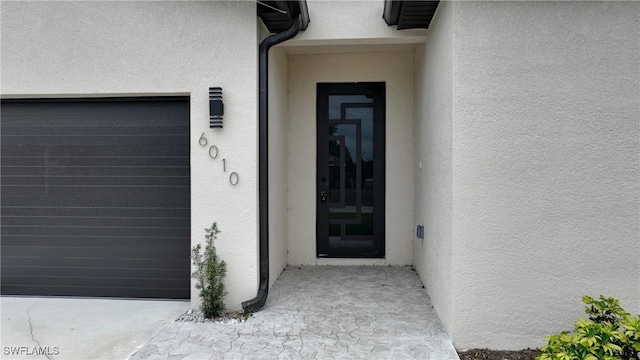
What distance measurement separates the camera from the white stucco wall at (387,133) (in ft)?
20.4

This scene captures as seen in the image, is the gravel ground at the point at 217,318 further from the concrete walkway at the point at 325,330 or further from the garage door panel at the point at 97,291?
the garage door panel at the point at 97,291

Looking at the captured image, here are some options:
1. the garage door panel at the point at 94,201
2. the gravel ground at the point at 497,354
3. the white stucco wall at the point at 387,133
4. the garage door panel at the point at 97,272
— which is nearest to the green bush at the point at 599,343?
the gravel ground at the point at 497,354

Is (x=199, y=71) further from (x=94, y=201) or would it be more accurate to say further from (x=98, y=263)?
(x=98, y=263)

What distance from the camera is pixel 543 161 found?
351 centimetres

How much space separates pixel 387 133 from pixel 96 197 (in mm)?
4406

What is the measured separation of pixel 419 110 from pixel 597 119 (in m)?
2.45

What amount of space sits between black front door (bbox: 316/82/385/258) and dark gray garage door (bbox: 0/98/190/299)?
2.36 meters

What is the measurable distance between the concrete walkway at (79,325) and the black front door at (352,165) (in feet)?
8.98

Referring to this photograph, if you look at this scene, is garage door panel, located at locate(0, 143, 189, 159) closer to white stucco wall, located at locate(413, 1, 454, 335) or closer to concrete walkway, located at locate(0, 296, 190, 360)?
concrete walkway, located at locate(0, 296, 190, 360)

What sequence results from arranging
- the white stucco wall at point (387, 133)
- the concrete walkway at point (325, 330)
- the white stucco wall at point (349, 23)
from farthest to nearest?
the white stucco wall at point (387, 133)
the white stucco wall at point (349, 23)
the concrete walkway at point (325, 330)

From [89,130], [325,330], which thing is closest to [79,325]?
[89,130]

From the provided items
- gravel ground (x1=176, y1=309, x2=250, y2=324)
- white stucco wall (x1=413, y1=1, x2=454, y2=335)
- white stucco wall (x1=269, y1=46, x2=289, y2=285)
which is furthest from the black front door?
gravel ground (x1=176, y1=309, x2=250, y2=324)

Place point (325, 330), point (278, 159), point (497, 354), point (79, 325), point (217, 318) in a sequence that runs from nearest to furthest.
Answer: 1. point (497, 354)
2. point (325, 330)
3. point (79, 325)
4. point (217, 318)
5. point (278, 159)

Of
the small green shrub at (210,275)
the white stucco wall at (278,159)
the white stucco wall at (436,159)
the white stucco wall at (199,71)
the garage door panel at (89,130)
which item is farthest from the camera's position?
the white stucco wall at (278,159)
